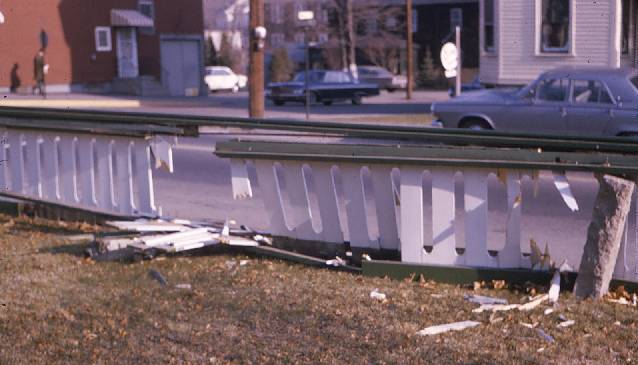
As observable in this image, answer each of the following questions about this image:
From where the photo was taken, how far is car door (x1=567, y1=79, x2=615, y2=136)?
1447 centimetres

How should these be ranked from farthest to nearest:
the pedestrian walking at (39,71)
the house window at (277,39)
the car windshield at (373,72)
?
the house window at (277,39) → the car windshield at (373,72) → the pedestrian walking at (39,71)

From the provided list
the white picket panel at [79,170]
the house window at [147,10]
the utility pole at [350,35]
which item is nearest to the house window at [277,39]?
the utility pole at [350,35]

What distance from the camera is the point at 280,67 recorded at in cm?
5578

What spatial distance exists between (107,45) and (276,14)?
95.7 ft

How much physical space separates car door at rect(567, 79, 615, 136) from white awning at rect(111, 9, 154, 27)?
29.8 m

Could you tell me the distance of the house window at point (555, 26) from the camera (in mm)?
21188

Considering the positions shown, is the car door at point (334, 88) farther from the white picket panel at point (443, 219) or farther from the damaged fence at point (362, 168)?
the white picket panel at point (443, 219)

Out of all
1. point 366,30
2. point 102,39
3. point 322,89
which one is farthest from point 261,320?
point 366,30

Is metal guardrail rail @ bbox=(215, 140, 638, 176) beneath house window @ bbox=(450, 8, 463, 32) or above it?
beneath

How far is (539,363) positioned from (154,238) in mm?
3459

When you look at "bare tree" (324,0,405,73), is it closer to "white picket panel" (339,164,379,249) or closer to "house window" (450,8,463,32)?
"house window" (450,8,463,32)

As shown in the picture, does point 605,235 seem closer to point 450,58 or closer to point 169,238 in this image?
point 169,238

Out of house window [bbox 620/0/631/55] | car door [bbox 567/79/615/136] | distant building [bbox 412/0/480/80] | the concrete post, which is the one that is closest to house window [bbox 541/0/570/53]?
house window [bbox 620/0/631/55]

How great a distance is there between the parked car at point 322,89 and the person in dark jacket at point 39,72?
910 cm
